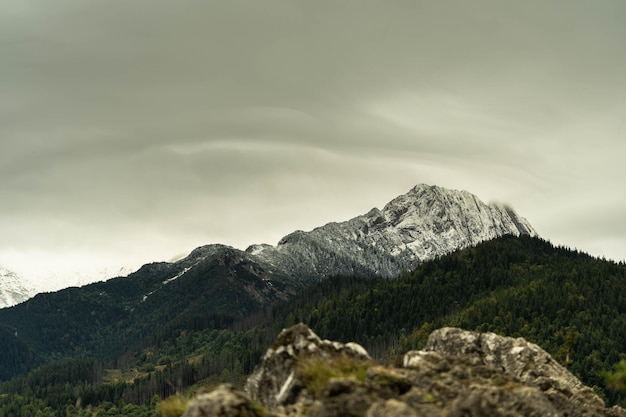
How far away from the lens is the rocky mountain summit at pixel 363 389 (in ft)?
131

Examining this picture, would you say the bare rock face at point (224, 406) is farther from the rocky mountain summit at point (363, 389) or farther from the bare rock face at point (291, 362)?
the bare rock face at point (291, 362)

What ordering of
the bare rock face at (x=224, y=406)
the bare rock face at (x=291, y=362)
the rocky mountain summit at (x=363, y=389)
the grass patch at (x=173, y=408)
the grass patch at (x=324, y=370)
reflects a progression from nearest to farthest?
1. the bare rock face at (x=224, y=406)
2. the rocky mountain summit at (x=363, y=389)
3. the grass patch at (x=324, y=370)
4. the bare rock face at (x=291, y=362)
5. the grass patch at (x=173, y=408)

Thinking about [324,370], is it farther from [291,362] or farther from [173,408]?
[173,408]

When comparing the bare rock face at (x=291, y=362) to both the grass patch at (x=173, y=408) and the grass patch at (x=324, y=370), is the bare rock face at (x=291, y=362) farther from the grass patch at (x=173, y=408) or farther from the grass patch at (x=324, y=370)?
the grass patch at (x=173, y=408)

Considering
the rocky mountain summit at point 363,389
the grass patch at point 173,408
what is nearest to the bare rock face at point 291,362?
the rocky mountain summit at point 363,389

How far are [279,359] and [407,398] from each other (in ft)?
32.3

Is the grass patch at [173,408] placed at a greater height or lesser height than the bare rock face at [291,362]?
lesser

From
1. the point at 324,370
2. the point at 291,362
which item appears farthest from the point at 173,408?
the point at 324,370

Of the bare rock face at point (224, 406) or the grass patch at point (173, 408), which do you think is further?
the grass patch at point (173, 408)

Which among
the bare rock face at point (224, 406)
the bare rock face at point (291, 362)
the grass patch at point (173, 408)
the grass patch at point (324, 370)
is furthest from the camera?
the grass patch at point (173, 408)

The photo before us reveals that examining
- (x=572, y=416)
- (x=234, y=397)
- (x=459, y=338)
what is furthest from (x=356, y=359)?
(x=459, y=338)

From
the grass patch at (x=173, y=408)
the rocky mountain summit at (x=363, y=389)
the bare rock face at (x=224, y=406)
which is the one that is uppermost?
the rocky mountain summit at (x=363, y=389)

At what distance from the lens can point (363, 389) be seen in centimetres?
4175

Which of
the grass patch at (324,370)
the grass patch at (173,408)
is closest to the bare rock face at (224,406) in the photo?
the grass patch at (324,370)
